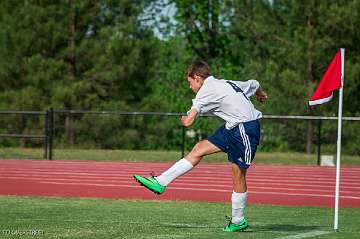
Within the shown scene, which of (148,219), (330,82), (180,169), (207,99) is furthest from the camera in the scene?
(148,219)

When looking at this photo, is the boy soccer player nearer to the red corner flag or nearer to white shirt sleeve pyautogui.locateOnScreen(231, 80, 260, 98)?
white shirt sleeve pyautogui.locateOnScreen(231, 80, 260, 98)

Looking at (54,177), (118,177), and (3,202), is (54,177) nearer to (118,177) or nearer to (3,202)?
(118,177)

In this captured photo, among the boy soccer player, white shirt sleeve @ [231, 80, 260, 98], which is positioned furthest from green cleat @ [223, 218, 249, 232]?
white shirt sleeve @ [231, 80, 260, 98]

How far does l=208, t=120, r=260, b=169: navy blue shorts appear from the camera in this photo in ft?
34.1

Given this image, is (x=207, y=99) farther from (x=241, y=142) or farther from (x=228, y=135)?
(x=241, y=142)

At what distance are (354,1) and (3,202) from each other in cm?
2371

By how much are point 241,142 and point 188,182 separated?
9099mm

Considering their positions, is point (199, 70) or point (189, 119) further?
point (199, 70)

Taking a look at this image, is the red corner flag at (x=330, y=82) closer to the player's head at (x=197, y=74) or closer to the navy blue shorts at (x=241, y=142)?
the navy blue shorts at (x=241, y=142)

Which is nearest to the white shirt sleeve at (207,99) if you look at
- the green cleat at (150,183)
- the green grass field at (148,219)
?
the green cleat at (150,183)

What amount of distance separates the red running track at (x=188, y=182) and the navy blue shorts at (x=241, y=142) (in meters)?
4.89

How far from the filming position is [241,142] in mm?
10375

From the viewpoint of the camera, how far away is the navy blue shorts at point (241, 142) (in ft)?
34.1

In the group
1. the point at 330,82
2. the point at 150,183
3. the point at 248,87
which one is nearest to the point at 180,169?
the point at 150,183
